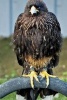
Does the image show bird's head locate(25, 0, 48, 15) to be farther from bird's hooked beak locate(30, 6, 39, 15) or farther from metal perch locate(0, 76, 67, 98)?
metal perch locate(0, 76, 67, 98)

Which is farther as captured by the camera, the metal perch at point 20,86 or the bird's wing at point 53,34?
the bird's wing at point 53,34

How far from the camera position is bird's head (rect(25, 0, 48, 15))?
589 centimetres

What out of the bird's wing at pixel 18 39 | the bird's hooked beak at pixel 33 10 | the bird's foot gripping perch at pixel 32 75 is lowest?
the bird's foot gripping perch at pixel 32 75

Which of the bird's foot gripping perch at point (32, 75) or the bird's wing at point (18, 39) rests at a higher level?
the bird's wing at point (18, 39)

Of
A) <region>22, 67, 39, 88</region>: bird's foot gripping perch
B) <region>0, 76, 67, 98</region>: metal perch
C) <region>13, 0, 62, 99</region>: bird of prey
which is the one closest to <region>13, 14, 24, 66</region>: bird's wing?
<region>13, 0, 62, 99</region>: bird of prey

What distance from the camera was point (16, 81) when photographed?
5160 millimetres

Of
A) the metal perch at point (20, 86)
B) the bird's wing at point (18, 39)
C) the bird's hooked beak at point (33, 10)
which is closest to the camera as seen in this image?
the metal perch at point (20, 86)

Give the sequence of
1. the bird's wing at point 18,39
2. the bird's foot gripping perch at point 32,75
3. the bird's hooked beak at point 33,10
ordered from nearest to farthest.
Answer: the bird's foot gripping perch at point 32,75 < the bird's hooked beak at point 33,10 < the bird's wing at point 18,39

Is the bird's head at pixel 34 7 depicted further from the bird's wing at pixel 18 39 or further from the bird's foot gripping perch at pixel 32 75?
the bird's foot gripping perch at pixel 32 75

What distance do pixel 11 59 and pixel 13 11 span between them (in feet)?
3.94

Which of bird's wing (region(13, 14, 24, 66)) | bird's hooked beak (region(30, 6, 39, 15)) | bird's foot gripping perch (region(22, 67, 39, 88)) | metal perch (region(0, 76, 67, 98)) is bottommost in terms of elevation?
metal perch (region(0, 76, 67, 98))

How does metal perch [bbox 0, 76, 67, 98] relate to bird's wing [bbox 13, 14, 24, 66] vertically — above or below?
below

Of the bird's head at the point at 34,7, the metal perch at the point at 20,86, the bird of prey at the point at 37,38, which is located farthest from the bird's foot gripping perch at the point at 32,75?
the bird's head at the point at 34,7

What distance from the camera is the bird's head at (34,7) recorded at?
5887 millimetres
